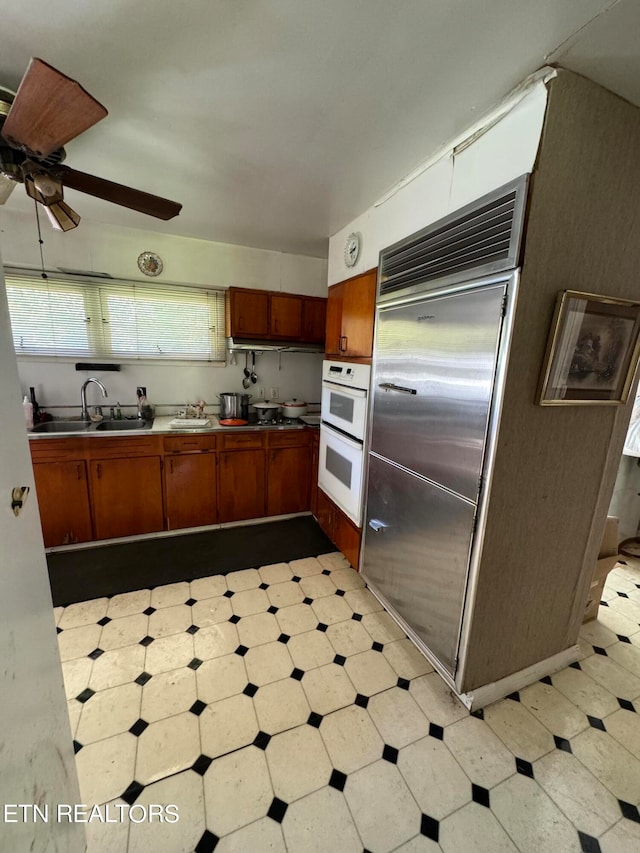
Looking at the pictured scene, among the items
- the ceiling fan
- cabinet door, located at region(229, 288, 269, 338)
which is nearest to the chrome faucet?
cabinet door, located at region(229, 288, 269, 338)

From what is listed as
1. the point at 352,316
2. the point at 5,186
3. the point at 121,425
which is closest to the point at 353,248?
the point at 352,316

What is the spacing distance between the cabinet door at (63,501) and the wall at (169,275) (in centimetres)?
75

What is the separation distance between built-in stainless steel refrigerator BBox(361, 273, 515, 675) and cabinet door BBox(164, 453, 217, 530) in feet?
4.72

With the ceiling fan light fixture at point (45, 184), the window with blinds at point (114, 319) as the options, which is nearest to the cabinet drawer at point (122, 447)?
the window with blinds at point (114, 319)

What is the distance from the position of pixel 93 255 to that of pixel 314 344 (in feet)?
6.36

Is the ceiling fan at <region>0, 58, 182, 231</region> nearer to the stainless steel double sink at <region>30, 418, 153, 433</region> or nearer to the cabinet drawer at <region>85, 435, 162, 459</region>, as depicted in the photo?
the cabinet drawer at <region>85, 435, 162, 459</region>

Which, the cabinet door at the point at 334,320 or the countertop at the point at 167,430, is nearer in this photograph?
the countertop at the point at 167,430

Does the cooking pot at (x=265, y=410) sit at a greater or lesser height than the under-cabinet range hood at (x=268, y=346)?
lesser

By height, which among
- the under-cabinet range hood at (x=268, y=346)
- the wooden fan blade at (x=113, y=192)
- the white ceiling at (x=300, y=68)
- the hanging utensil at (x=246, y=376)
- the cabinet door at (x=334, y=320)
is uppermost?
the white ceiling at (x=300, y=68)

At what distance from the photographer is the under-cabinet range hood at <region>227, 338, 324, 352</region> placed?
3062 millimetres

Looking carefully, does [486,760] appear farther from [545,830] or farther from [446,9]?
[446,9]

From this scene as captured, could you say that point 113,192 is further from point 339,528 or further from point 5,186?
point 339,528

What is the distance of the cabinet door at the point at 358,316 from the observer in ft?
7.13

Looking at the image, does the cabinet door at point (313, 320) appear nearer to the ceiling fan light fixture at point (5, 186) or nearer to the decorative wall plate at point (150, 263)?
the decorative wall plate at point (150, 263)
